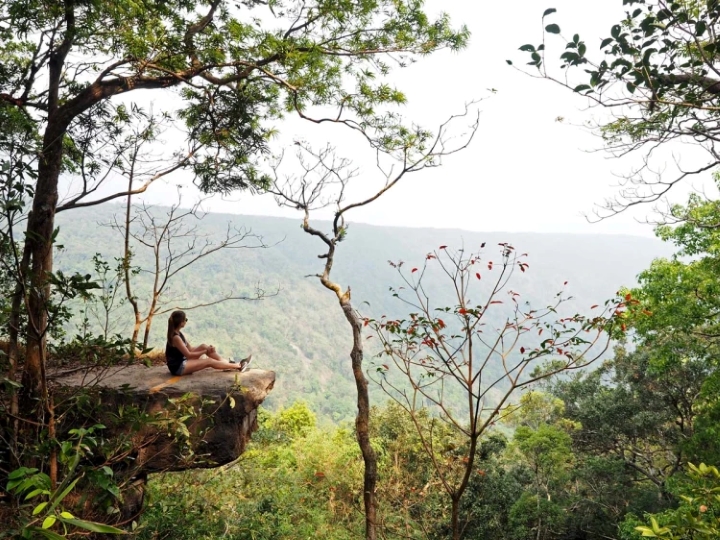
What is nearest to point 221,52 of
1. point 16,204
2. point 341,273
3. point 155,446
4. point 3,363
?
point 16,204

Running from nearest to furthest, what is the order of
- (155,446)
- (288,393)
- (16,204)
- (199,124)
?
(16,204)
(155,446)
(199,124)
(288,393)

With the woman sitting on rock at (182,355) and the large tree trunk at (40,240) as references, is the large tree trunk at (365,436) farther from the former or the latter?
the large tree trunk at (40,240)

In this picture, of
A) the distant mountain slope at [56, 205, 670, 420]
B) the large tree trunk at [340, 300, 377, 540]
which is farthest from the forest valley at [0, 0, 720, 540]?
the distant mountain slope at [56, 205, 670, 420]

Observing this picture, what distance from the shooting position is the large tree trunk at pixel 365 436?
4.44m

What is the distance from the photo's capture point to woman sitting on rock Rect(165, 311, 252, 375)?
5207mm

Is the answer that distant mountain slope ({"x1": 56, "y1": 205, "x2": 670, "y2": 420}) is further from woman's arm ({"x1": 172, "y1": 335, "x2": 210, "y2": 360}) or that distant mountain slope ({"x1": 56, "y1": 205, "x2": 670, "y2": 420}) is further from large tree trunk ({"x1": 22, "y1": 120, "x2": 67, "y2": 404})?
large tree trunk ({"x1": 22, "y1": 120, "x2": 67, "y2": 404})

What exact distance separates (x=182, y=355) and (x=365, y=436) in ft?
7.48

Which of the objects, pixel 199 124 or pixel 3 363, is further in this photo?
pixel 199 124

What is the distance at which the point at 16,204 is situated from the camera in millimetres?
2217

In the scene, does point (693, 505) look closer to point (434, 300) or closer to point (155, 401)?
point (155, 401)

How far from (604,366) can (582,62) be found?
45.8 feet

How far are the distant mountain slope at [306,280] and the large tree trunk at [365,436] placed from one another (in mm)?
7238

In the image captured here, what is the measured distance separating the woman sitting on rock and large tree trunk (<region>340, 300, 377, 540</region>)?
1303mm

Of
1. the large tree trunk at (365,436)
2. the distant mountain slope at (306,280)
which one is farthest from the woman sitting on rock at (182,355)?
the distant mountain slope at (306,280)
